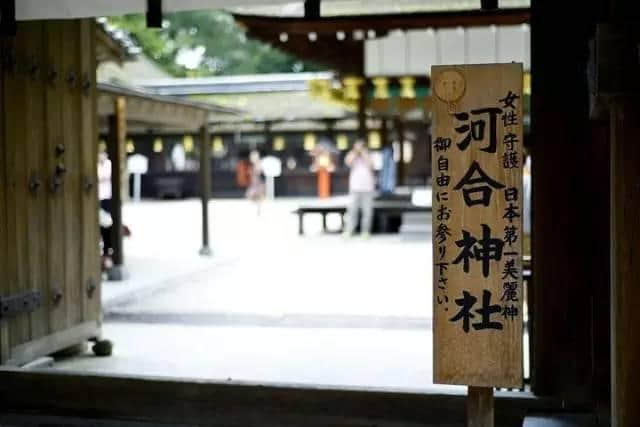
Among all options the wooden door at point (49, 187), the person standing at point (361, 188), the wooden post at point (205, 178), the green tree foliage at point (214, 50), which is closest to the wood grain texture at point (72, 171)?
the wooden door at point (49, 187)

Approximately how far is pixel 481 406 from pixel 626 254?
0.85 meters

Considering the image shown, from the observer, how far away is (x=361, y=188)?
17.9 meters

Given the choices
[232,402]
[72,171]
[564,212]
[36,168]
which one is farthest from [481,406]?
[72,171]

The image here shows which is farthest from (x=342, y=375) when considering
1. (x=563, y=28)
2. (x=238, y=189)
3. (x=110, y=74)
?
(x=238, y=189)

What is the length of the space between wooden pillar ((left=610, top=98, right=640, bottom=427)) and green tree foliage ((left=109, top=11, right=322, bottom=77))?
115 ft

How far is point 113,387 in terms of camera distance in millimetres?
5160

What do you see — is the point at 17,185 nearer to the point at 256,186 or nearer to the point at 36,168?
the point at 36,168

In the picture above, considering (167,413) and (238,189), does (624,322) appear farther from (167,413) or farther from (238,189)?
(238,189)

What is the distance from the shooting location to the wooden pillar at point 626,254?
3473mm

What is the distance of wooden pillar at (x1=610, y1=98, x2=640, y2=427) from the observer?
347 centimetres

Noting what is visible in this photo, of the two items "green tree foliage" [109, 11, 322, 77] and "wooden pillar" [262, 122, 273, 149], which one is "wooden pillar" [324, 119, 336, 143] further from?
"green tree foliage" [109, 11, 322, 77]

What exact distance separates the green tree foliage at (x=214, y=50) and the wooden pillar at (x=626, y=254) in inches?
1377

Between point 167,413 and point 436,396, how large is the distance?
1587mm

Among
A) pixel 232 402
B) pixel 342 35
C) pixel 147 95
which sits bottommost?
pixel 232 402
